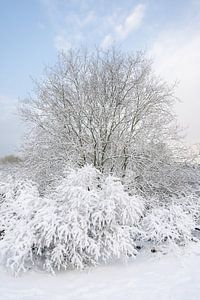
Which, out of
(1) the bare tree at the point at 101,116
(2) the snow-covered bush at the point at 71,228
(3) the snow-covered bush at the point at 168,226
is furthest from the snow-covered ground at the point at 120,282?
(1) the bare tree at the point at 101,116

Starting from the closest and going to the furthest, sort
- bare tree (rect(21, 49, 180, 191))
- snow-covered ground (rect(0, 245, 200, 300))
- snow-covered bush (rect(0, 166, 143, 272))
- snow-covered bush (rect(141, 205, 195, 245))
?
1. snow-covered ground (rect(0, 245, 200, 300))
2. snow-covered bush (rect(0, 166, 143, 272))
3. snow-covered bush (rect(141, 205, 195, 245))
4. bare tree (rect(21, 49, 180, 191))

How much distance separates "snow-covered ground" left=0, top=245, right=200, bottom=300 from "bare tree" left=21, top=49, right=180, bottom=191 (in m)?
5.62

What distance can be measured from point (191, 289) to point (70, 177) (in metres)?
3.32

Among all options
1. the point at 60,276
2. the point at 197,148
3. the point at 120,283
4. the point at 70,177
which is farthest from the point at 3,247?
the point at 197,148

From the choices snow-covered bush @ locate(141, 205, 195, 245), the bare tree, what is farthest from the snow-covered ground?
the bare tree

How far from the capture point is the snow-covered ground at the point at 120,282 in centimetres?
566

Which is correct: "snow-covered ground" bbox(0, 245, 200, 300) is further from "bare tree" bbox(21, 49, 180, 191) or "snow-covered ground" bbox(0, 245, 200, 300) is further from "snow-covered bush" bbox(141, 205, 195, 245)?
"bare tree" bbox(21, 49, 180, 191)

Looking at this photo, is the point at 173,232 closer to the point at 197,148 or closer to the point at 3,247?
the point at 3,247

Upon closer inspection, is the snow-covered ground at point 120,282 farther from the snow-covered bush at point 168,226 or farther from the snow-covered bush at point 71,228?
the snow-covered bush at point 168,226

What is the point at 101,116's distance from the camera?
1281 centimetres

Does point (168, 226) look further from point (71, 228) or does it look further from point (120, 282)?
point (71, 228)

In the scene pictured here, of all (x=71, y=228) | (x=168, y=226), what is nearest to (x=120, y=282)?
(x=71, y=228)

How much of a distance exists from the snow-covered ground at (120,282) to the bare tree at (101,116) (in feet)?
18.4

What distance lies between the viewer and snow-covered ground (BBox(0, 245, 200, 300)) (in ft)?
18.6
